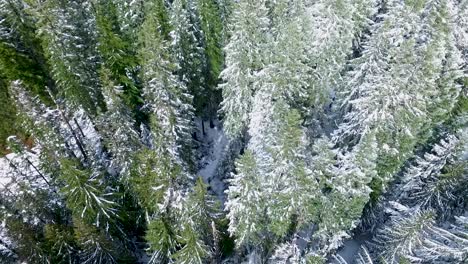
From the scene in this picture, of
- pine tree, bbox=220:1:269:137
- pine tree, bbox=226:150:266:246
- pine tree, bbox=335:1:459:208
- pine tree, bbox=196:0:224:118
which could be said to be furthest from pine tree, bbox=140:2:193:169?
pine tree, bbox=335:1:459:208

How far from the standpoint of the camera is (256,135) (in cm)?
2594

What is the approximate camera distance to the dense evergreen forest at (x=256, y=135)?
72.5 feet

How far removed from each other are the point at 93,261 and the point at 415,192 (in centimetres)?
2161

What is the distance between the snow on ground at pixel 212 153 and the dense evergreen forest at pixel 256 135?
4963 millimetres

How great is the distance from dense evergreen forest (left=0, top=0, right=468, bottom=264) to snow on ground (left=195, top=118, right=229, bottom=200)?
4.96 metres

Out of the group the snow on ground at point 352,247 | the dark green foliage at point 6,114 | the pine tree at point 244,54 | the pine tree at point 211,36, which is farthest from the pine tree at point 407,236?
the dark green foliage at point 6,114

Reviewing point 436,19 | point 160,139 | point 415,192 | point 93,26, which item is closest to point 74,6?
point 93,26

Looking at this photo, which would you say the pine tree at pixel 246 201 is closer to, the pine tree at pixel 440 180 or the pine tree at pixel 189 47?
the pine tree at pixel 440 180

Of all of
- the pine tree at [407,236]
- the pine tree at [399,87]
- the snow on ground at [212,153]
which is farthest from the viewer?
the snow on ground at [212,153]

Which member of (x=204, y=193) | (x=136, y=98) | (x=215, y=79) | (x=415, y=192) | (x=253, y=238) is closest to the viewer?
(x=204, y=193)

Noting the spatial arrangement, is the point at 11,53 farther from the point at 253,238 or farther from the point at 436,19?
the point at 436,19

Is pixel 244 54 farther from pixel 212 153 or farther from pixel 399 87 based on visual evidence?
pixel 212 153

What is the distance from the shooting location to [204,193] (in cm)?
2281

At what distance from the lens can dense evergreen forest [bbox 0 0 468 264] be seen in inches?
870
